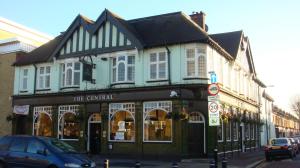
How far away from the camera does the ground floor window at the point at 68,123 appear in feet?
94.2

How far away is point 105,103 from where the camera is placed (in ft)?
89.2

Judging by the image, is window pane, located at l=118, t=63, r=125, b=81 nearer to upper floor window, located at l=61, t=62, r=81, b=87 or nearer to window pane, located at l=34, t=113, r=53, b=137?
upper floor window, located at l=61, t=62, r=81, b=87

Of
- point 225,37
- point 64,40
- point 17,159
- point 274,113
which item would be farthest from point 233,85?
point 274,113

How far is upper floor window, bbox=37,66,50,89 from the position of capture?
30766 millimetres

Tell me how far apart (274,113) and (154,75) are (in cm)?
4725

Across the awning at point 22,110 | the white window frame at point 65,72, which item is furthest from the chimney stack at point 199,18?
the awning at point 22,110

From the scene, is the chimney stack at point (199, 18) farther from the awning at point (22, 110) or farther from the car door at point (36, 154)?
the car door at point (36, 154)

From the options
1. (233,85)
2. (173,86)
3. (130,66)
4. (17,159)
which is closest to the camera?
(17,159)

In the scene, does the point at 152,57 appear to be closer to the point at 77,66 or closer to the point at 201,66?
the point at 201,66

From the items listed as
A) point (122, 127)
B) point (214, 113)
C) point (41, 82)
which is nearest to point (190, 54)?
point (122, 127)

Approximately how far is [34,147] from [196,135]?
42.4 feet

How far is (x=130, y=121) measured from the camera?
26328 mm

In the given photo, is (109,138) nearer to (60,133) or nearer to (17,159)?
(60,133)

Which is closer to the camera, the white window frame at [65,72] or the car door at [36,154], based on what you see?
the car door at [36,154]
